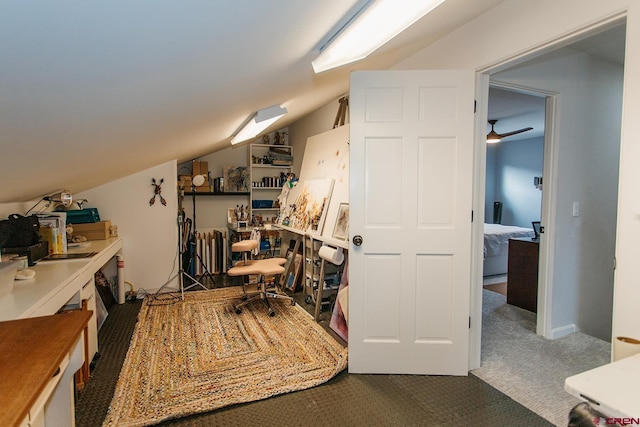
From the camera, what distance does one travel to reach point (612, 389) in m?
1.06

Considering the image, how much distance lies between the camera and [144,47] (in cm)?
102

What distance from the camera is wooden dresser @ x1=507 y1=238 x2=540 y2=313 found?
11.9 feet

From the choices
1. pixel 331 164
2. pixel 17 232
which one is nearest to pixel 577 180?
pixel 331 164

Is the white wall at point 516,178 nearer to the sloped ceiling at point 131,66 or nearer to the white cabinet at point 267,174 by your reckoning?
the white cabinet at point 267,174

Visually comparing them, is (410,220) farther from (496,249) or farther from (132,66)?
(496,249)

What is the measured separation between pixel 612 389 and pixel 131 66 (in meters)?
1.87

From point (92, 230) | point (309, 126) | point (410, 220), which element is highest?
point (309, 126)

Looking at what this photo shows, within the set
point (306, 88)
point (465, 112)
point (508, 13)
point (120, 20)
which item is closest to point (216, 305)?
point (306, 88)

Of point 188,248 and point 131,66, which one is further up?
point 131,66

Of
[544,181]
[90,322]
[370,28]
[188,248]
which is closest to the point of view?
[370,28]

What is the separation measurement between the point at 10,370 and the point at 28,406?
0.24 meters

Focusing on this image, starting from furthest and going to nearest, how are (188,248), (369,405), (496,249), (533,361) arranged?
(188,248) → (496,249) → (533,361) → (369,405)

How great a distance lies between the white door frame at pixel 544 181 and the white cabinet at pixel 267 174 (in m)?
3.70

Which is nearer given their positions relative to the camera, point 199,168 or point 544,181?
point 544,181
